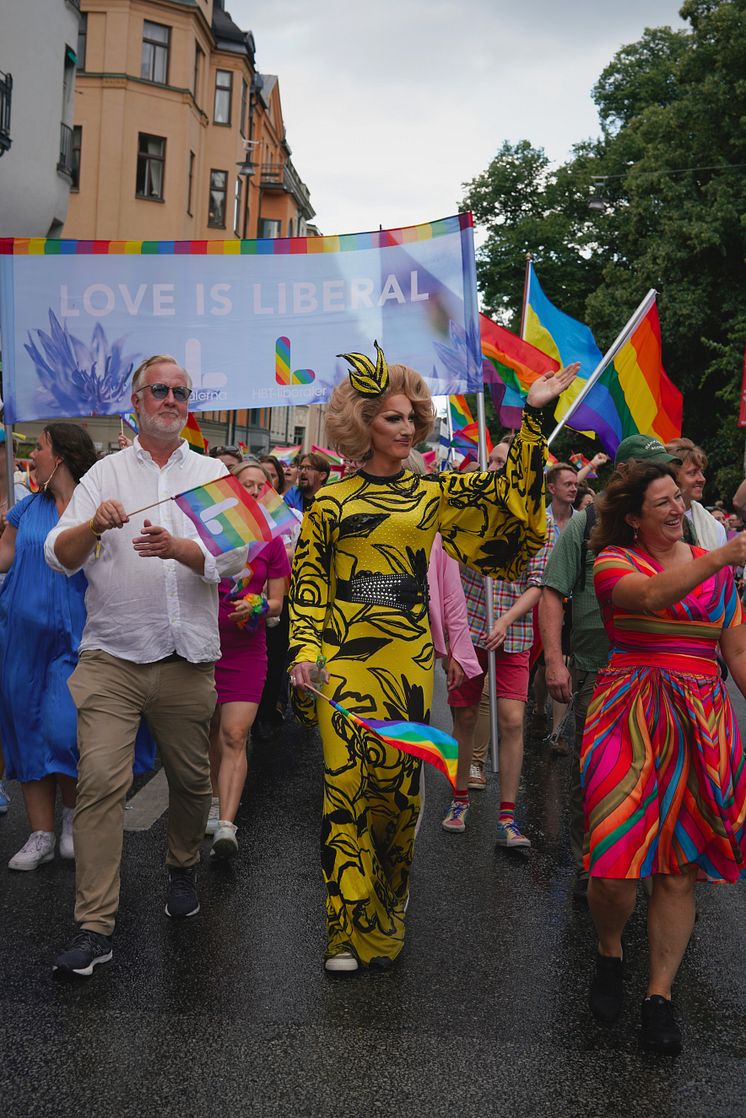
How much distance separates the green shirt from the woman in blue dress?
2.07 metres

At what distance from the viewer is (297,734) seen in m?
9.02

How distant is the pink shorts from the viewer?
643 cm

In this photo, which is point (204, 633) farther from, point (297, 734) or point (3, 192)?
point (3, 192)

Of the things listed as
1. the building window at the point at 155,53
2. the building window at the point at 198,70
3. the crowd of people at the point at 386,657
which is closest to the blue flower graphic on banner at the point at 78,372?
the crowd of people at the point at 386,657

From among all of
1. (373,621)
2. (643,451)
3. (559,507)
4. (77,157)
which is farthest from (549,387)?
(77,157)

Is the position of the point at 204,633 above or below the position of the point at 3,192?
below

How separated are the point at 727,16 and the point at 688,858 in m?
28.7

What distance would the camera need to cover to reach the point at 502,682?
256 inches

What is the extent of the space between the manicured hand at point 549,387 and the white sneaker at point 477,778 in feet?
12.0

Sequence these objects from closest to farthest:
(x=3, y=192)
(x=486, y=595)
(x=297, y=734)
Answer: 1. (x=486, y=595)
2. (x=297, y=734)
3. (x=3, y=192)

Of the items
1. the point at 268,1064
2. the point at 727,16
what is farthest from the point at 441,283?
the point at 727,16

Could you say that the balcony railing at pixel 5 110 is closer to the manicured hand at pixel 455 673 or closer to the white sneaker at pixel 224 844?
the manicured hand at pixel 455 673

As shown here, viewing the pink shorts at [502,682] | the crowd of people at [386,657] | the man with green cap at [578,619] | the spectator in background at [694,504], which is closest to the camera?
the crowd of people at [386,657]

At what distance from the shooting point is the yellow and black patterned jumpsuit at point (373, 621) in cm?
430
